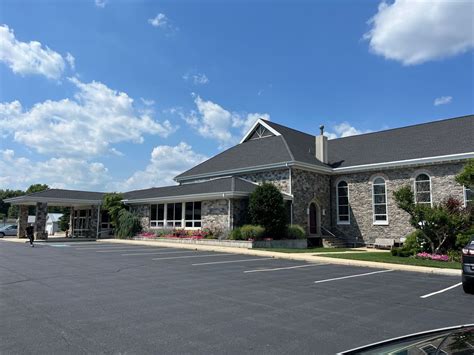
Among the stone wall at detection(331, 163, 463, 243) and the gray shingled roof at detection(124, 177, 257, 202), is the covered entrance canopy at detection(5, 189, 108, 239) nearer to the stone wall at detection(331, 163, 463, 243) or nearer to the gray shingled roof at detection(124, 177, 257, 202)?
the gray shingled roof at detection(124, 177, 257, 202)

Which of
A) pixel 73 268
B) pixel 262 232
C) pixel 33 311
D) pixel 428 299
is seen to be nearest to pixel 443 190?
pixel 262 232

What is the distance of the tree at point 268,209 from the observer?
73.7 ft

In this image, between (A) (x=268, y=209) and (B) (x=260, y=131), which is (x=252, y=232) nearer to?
(A) (x=268, y=209)

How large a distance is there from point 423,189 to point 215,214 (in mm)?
13210

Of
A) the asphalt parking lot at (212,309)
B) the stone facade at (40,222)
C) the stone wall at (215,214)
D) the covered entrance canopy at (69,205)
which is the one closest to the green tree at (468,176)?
the asphalt parking lot at (212,309)

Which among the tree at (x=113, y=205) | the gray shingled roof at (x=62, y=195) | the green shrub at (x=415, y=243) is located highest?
the gray shingled roof at (x=62, y=195)

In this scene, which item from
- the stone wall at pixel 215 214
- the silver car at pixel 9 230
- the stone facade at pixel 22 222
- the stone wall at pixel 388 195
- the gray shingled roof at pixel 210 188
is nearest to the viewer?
the stone wall at pixel 388 195

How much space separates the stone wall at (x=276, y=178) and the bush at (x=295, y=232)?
2.56 m

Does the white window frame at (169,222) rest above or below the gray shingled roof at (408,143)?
below

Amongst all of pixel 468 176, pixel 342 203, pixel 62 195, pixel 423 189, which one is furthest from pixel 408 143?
pixel 62 195

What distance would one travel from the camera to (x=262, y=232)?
22.1 meters

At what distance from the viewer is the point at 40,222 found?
30.8 meters

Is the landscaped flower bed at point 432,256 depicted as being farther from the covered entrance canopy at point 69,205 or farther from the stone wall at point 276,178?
the covered entrance canopy at point 69,205

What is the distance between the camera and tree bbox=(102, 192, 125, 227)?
3209cm
